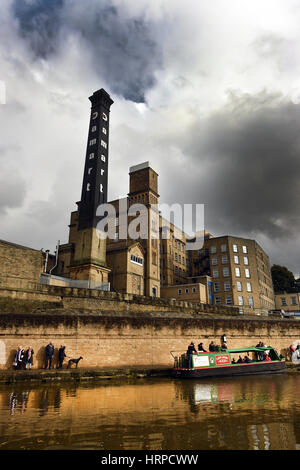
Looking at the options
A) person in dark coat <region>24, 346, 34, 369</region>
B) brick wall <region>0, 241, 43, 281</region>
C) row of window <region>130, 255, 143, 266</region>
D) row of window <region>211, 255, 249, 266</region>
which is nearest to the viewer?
person in dark coat <region>24, 346, 34, 369</region>

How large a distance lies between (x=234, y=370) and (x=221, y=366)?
0.93m

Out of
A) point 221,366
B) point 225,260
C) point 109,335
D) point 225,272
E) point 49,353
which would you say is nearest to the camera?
point 49,353

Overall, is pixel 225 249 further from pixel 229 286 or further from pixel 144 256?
pixel 144 256

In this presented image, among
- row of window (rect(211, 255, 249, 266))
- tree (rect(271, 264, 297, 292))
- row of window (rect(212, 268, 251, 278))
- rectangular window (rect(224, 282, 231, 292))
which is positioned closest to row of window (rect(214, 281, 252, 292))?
rectangular window (rect(224, 282, 231, 292))

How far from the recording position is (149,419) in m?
7.02

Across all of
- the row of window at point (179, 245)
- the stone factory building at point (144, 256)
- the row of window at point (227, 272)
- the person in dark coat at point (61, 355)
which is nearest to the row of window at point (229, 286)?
the stone factory building at point (144, 256)

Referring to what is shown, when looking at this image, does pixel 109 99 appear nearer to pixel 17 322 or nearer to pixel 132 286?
pixel 132 286

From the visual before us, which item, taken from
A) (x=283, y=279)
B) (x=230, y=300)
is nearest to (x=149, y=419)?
(x=230, y=300)

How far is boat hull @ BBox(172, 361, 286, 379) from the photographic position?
1553 cm

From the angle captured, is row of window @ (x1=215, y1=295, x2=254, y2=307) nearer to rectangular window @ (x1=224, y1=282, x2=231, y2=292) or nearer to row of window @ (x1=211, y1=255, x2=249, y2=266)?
rectangular window @ (x1=224, y1=282, x2=231, y2=292)

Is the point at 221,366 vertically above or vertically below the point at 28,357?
below

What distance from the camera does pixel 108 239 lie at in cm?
4697

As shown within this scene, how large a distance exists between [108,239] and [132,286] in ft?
32.8
